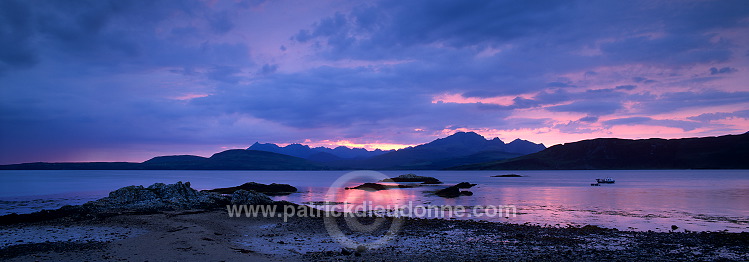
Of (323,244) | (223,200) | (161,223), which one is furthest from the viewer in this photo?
(223,200)

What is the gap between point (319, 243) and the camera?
2047 centimetres

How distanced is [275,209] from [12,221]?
58.7ft

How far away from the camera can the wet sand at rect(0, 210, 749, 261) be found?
16.7 meters

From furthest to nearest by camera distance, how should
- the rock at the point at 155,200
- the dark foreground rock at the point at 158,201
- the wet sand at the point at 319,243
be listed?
the rock at the point at 155,200, the dark foreground rock at the point at 158,201, the wet sand at the point at 319,243

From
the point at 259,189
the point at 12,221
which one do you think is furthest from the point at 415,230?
the point at 259,189

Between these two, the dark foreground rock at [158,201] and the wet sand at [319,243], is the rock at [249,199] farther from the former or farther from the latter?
the wet sand at [319,243]

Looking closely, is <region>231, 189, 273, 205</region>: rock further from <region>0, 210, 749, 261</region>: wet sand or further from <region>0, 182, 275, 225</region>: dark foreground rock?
<region>0, 210, 749, 261</region>: wet sand

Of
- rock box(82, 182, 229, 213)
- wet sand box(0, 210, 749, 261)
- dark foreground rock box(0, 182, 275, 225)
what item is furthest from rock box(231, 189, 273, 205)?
wet sand box(0, 210, 749, 261)

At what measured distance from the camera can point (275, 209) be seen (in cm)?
3550

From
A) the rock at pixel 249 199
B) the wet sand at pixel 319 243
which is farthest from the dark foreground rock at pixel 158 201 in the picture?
the wet sand at pixel 319 243

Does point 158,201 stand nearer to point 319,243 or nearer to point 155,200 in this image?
point 155,200

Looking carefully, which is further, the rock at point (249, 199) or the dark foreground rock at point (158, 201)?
the rock at point (249, 199)

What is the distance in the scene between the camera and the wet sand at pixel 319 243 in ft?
54.7

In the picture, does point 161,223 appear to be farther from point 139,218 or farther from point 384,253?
point 384,253
